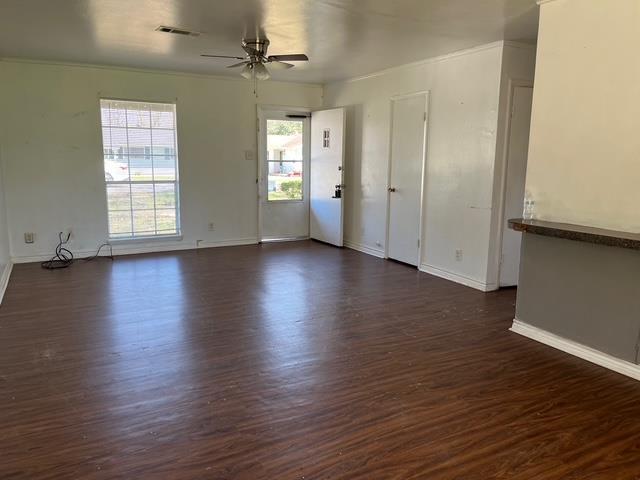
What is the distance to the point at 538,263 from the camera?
3545 millimetres

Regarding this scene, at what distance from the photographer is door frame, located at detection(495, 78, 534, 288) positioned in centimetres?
459

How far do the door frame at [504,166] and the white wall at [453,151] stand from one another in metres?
0.08

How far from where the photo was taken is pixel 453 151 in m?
5.14

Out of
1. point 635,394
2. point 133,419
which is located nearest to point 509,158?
point 635,394

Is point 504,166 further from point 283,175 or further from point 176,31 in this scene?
point 283,175

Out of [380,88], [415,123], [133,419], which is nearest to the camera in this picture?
[133,419]

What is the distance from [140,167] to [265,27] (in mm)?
3223

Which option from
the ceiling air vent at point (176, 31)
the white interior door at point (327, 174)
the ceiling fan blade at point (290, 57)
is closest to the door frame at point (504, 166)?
the ceiling fan blade at point (290, 57)

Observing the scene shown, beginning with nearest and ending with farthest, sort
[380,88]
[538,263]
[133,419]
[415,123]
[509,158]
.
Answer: [133,419], [538,263], [509,158], [415,123], [380,88]

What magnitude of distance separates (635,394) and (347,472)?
1879 millimetres

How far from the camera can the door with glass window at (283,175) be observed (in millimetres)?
7297

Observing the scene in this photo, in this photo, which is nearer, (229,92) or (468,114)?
(468,114)

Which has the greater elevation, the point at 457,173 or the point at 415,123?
the point at 415,123

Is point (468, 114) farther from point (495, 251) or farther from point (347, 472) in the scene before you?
point (347, 472)
